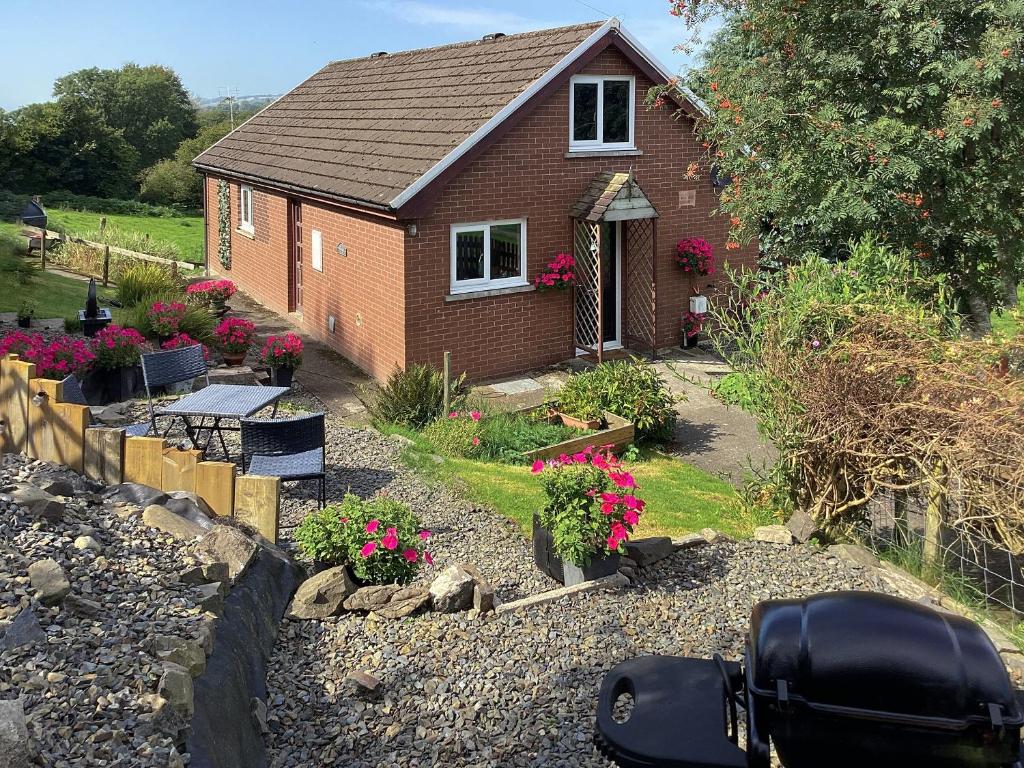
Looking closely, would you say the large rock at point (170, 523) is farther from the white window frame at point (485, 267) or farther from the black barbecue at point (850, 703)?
the white window frame at point (485, 267)

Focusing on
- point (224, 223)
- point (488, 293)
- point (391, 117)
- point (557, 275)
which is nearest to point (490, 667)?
point (488, 293)

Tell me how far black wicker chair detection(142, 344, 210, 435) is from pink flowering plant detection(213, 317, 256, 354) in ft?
7.14

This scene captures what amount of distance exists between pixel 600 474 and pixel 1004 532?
9.35 ft

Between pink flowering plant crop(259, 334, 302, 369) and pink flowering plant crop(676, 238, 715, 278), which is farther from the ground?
pink flowering plant crop(676, 238, 715, 278)

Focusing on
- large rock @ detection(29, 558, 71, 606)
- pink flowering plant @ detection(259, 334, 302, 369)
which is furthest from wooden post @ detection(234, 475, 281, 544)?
→ pink flowering plant @ detection(259, 334, 302, 369)

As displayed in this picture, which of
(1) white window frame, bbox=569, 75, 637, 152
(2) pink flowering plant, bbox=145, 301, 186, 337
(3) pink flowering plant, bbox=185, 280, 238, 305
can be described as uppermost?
(1) white window frame, bbox=569, 75, 637, 152

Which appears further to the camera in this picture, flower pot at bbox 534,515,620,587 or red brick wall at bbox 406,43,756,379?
red brick wall at bbox 406,43,756,379

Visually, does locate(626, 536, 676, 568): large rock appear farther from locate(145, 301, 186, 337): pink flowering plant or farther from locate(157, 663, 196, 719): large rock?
locate(145, 301, 186, 337): pink flowering plant

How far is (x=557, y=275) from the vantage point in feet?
54.0

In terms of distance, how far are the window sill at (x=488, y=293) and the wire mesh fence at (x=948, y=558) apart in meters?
8.28

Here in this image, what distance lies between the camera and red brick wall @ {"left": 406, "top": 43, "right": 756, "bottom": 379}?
1521cm

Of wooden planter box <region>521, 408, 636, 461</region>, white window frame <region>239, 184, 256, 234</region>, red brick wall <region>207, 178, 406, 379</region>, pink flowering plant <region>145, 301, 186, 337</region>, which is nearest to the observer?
wooden planter box <region>521, 408, 636, 461</region>

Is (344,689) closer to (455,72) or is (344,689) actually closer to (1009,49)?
(1009,49)

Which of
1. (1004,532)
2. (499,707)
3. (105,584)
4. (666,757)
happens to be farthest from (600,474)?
(666,757)
